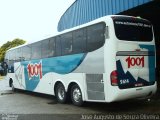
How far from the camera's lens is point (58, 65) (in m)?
12.4

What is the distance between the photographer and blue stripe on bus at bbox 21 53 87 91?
1100 cm

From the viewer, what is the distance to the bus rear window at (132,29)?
9.50 metres

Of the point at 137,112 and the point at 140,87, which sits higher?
the point at 140,87

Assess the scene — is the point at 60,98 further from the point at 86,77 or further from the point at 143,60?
the point at 143,60

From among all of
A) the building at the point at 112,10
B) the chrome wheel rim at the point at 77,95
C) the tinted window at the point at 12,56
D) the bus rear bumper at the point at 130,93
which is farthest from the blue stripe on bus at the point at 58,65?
the building at the point at 112,10

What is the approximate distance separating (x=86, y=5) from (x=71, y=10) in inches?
184

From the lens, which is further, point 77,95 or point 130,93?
point 77,95

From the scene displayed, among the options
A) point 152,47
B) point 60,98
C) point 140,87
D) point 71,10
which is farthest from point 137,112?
point 71,10

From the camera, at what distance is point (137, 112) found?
9375 millimetres

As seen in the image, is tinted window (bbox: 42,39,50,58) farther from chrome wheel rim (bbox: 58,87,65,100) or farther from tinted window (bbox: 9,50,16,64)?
tinted window (bbox: 9,50,16,64)

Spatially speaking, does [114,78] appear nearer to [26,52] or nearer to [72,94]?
[72,94]

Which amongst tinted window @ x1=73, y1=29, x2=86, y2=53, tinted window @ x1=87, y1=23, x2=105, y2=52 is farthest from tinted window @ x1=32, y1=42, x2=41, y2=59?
tinted window @ x1=87, y1=23, x2=105, y2=52

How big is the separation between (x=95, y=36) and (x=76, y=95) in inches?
102

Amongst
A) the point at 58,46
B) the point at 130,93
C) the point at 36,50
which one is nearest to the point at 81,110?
the point at 130,93
